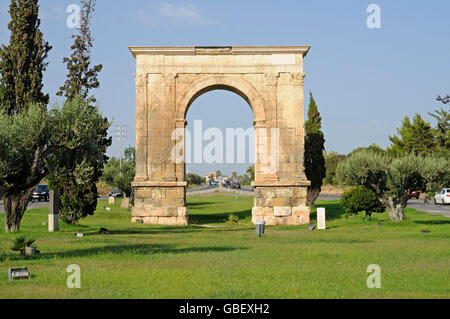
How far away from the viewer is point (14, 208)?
25094mm

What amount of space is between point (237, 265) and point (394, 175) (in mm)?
16289

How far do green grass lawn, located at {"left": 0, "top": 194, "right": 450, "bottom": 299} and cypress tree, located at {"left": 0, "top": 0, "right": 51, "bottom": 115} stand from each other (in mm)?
6425

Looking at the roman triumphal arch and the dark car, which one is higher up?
the roman triumphal arch

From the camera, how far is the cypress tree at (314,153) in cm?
4609

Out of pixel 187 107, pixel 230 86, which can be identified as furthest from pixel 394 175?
pixel 187 107

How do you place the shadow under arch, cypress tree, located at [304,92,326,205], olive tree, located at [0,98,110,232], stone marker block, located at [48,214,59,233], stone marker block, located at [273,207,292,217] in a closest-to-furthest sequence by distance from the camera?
olive tree, located at [0,98,110,232] < stone marker block, located at [48,214,59,233] < stone marker block, located at [273,207,292,217] < the shadow under arch < cypress tree, located at [304,92,326,205]

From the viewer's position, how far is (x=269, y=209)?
3341 cm

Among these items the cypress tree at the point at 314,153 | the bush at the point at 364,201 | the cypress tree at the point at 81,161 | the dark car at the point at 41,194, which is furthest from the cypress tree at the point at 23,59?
the dark car at the point at 41,194

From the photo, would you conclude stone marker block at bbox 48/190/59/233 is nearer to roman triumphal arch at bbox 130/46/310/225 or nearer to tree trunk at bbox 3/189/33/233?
tree trunk at bbox 3/189/33/233

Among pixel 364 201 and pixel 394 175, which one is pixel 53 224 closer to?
pixel 394 175

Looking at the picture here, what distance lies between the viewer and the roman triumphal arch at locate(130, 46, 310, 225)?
111ft

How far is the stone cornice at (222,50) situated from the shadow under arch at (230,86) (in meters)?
1.45

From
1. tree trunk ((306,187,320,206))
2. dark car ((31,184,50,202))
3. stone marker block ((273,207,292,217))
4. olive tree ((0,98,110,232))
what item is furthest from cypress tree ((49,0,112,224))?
dark car ((31,184,50,202))
